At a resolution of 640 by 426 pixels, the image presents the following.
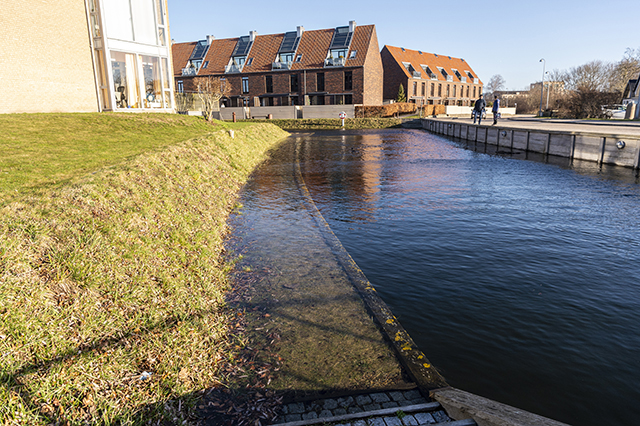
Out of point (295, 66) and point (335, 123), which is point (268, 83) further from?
point (335, 123)

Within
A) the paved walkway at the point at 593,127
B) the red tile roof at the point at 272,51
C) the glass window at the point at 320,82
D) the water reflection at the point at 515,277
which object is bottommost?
the water reflection at the point at 515,277

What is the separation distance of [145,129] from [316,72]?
147 feet

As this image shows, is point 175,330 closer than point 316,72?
Yes

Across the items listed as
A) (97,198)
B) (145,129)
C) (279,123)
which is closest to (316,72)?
(279,123)

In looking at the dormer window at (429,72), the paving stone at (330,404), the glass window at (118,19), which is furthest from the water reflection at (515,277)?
the dormer window at (429,72)

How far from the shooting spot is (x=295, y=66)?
59469 millimetres

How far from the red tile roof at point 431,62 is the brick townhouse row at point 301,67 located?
0.47m

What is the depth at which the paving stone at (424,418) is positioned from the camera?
11.7 feet

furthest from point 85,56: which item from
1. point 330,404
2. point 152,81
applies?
point 330,404

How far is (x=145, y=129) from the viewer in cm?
1705

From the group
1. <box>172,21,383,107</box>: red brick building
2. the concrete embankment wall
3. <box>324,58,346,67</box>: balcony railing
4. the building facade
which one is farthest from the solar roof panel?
the concrete embankment wall

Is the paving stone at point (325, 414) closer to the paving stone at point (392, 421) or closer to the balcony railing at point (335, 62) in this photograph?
the paving stone at point (392, 421)

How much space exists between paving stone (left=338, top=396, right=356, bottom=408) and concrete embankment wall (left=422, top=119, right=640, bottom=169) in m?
19.8

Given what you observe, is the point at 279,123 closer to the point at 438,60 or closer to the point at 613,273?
the point at 438,60
